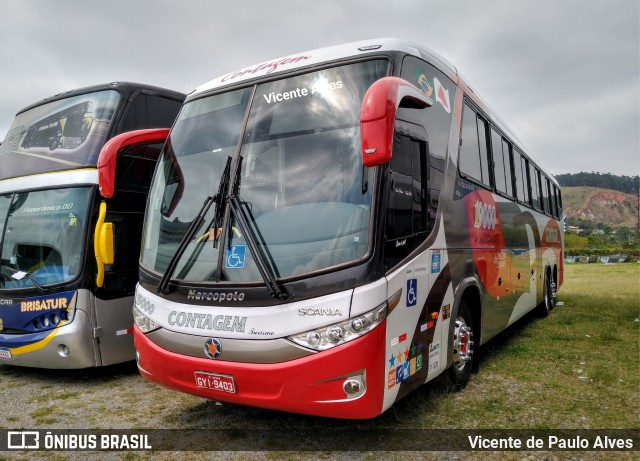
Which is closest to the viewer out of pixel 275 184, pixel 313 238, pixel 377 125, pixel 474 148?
pixel 377 125

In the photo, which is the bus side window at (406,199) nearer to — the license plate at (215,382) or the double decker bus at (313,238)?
the double decker bus at (313,238)

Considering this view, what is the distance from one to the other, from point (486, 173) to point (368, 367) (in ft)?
12.9

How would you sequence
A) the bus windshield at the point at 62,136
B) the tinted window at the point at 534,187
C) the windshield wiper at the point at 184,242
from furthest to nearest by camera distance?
the tinted window at the point at 534,187
the bus windshield at the point at 62,136
the windshield wiper at the point at 184,242

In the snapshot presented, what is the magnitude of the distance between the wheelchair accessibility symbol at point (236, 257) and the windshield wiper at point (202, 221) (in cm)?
20

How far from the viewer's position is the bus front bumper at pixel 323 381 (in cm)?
366

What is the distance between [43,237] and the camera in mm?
6727

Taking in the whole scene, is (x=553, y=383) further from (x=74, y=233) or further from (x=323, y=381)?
(x=74, y=233)

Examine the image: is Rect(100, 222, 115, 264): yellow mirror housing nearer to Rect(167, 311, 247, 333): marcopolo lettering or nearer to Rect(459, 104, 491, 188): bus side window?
Rect(167, 311, 247, 333): marcopolo lettering

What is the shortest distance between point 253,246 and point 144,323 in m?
1.44

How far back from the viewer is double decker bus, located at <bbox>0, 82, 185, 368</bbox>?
6391mm

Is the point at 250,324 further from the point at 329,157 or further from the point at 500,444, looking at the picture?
the point at 500,444

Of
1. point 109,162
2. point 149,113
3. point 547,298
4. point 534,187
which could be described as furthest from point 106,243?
point 547,298

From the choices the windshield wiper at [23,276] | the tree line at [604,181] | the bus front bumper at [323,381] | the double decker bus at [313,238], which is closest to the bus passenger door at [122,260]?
the windshield wiper at [23,276]

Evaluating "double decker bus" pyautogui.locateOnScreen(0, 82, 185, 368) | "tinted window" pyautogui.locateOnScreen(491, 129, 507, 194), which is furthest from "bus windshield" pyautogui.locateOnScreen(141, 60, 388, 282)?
"tinted window" pyautogui.locateOnScreen(491, 129, 507, 194)
